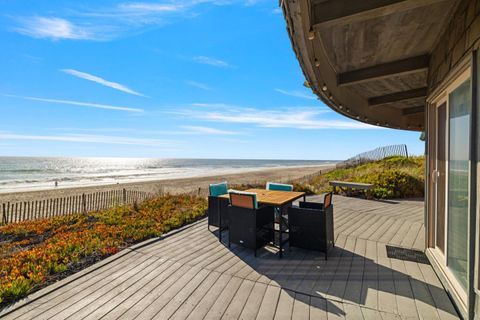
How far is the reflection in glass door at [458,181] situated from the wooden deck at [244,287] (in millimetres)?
405

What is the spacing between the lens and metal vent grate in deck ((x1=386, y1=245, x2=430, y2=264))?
10.1 feet

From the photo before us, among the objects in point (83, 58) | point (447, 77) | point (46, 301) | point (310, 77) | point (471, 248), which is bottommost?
point (46, 301)

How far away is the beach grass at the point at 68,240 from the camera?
8.73 feet

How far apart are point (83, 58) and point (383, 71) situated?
13.0 metres

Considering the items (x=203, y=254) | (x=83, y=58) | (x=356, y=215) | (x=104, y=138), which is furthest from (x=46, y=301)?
(x=104, y=138)

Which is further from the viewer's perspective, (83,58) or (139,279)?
(83,58)

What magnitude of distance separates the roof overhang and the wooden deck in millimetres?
2388

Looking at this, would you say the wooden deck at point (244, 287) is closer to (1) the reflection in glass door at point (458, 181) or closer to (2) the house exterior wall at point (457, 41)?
(1) the reflection in glass door at point (458, 181)

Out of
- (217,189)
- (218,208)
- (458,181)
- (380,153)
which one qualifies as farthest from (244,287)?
(380,153)

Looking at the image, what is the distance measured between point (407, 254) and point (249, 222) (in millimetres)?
2316

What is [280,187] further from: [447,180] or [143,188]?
[143,188]

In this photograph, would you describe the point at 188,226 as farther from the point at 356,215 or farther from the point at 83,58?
the point at 83,58

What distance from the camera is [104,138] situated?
8456 centimetres

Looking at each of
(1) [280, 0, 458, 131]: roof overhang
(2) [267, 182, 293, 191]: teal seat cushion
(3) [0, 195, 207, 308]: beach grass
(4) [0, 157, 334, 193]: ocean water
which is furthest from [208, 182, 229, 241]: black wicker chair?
(4) [0, 157, 334, 193]: ocean water
